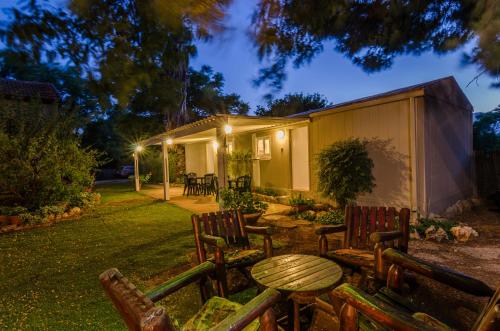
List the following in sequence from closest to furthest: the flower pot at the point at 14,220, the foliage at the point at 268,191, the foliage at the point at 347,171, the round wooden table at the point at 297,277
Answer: the round wooden table at the point at 297,277 < the foliage at the point at 347,171 < the flower pot at the point at 14,220 < the foliage at the point at 268,191

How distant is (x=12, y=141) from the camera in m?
6.85

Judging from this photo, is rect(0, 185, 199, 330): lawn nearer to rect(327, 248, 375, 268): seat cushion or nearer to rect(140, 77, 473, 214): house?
rect(140, 77, 473, 214): house

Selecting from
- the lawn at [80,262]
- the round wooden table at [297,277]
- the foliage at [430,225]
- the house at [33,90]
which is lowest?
the lawn at [80,262]

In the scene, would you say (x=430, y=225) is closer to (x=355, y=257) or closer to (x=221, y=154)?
(x=355, y=257)

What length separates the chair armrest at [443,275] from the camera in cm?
194

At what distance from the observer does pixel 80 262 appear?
4.34m

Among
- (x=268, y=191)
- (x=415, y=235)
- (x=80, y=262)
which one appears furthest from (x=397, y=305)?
(x=268, y=191)

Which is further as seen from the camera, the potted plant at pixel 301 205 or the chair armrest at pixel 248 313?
the potted plant at pixel 301 205

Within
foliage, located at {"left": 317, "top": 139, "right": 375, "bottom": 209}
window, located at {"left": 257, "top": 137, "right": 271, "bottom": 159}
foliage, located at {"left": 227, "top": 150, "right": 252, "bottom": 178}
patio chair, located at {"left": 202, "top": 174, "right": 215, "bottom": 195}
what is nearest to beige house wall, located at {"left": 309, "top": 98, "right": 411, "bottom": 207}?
foliage, located at {"left": 317, "top": 139, "right": 375, "bottom": 209}

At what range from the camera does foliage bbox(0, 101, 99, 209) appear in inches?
274

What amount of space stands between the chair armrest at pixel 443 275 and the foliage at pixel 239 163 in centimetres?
857

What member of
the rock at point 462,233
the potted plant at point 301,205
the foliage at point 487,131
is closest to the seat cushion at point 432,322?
the rock at point 462,233

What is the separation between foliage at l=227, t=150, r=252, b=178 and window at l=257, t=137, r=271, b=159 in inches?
21.2

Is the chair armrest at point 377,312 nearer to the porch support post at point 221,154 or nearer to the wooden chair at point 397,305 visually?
the wooden chair at point 397,305
